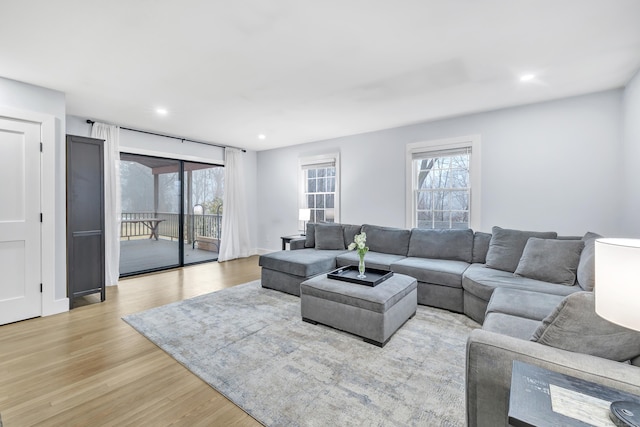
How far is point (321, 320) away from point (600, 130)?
3.92 m

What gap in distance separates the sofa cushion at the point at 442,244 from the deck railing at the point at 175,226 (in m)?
4.28

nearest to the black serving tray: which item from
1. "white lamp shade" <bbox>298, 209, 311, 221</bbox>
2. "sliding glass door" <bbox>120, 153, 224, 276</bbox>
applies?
"white lamp shade" <bbox>298, 209, 311, 221</bbox>

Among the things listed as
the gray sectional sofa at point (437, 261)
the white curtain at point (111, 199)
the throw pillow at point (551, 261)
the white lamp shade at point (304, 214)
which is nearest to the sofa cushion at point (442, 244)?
the gray sectional sofa at point (437, 261)

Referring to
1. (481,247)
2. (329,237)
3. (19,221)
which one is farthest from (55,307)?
(481,247)

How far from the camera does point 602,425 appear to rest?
31.0 inches

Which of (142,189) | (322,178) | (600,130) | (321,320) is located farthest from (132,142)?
(600,130)

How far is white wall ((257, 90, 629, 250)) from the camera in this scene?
10.9 feet

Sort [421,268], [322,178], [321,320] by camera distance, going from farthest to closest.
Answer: [322,178] < [421,268] < [321,320]

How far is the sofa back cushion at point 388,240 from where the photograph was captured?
4328mm

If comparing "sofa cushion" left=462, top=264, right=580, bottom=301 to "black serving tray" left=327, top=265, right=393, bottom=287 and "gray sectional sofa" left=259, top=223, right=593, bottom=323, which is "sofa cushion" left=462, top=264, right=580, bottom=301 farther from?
"black serving tray" left=327, top=265, right=393, bottom=287

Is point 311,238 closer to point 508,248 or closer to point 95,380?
point 508,248

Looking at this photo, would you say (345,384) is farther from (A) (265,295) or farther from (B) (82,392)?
(A) (265,295)

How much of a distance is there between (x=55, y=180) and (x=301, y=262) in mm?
3059

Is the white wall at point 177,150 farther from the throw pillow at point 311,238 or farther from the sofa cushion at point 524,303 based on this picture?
the sofa cushion at point 524,303
